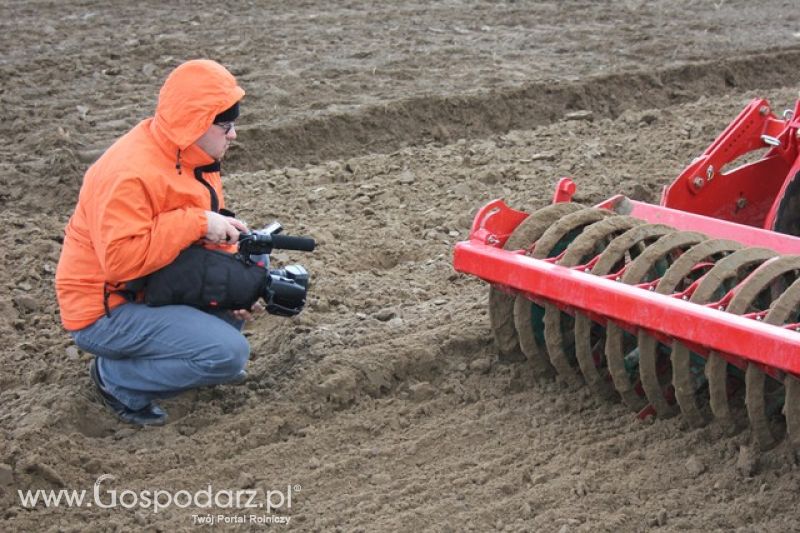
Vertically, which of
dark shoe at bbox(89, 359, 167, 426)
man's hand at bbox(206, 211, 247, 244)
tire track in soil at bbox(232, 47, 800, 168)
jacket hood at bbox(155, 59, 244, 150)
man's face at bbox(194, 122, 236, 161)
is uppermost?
jacket hood at bbox(155, 59, 244, 150)

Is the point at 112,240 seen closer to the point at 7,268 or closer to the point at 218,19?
the point at 7,268

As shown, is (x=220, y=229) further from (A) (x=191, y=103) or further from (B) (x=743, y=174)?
(B) (x=743, y=174)

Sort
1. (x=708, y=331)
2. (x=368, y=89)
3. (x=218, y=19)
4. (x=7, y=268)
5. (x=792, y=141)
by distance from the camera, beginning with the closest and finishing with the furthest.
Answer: (x=708, y=331)
(x=792, y=141)
(x=7, y=268)
(x=368, y=89)
(x=218, y=19)

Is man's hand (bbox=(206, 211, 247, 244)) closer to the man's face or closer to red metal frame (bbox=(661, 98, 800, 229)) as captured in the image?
the man's face

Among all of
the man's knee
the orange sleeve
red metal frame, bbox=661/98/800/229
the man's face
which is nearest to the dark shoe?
the man's knee

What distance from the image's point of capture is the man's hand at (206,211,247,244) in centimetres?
495

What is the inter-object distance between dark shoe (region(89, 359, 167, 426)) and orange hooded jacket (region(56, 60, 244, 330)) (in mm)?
454

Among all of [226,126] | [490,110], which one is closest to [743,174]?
[226,126]

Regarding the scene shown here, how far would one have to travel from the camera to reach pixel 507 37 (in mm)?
11008

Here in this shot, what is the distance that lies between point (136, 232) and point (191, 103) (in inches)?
21.4

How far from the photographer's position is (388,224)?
7176 mm

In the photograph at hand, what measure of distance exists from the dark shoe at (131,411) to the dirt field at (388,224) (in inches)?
3.0

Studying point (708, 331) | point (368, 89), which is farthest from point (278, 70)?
point (708, 331)

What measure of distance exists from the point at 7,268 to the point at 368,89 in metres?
3.63
